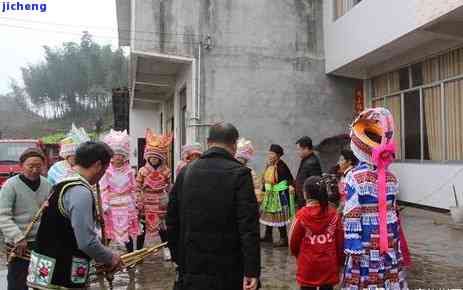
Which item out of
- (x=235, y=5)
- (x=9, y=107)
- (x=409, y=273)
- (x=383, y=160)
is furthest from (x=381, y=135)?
(x=9, y=107)

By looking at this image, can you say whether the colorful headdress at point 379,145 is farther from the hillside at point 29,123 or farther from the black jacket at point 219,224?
the hillside at point 29,123

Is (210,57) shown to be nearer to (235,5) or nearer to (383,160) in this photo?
(235,5)

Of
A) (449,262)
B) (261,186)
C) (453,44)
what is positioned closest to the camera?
(449,262)

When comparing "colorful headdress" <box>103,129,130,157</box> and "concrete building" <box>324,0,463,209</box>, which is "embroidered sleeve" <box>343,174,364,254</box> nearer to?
"colorful headdress" <box>103,129,130,157</box>

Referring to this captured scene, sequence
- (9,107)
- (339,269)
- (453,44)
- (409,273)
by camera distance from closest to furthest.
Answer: (339,269)
(409,273)
(453,44)
(9,107)

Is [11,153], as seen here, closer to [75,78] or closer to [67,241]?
[67,241]

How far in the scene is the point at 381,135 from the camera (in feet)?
11.2

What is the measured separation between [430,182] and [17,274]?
8.40 metres

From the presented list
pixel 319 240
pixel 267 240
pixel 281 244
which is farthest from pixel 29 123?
pixel 319 240

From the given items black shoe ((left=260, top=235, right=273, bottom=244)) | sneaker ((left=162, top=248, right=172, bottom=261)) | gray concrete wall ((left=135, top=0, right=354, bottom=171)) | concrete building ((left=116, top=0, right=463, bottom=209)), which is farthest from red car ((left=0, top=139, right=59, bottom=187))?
black shoe ((left=260, top=235, right=273, bottom=244))

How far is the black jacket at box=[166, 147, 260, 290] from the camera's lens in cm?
288

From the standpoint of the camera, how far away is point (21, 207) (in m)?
4.06

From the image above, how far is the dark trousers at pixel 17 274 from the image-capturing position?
3928 mm

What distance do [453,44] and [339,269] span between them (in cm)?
722
